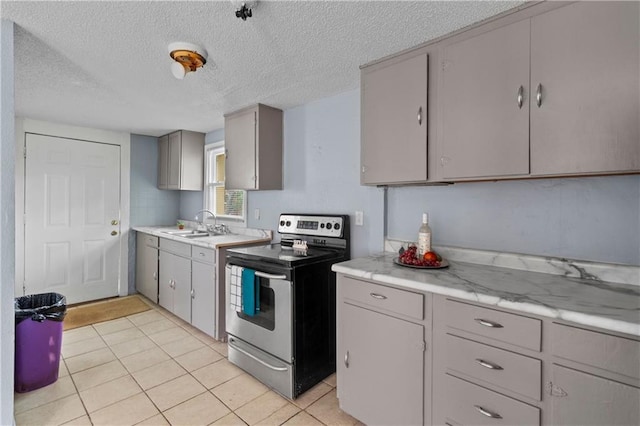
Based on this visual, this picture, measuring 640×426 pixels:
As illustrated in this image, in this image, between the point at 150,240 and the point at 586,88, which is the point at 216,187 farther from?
the point at 586,88

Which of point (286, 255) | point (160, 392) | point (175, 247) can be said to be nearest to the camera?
point (160, 392)

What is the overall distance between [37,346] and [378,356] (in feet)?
7.56

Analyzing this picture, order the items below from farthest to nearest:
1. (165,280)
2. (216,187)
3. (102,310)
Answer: (216,187) < (102,310) < (165,280)

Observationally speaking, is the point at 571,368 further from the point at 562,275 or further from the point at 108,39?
the point at 108,39

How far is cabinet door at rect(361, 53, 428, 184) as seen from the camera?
1.78 meters

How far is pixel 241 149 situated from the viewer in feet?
9.98

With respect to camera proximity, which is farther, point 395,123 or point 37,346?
point 37,346

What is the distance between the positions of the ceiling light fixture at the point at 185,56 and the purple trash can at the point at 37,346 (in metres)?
1.90

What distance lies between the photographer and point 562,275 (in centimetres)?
158

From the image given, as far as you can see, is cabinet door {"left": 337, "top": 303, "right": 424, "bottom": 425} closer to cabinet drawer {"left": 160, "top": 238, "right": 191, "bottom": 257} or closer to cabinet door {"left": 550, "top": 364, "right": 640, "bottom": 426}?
cabinet door {"left": 550, "top": 364, "right": 640, "bottom": 426}

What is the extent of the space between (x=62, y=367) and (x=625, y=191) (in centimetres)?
382

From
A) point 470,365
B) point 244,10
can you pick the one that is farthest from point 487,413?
point 244,10

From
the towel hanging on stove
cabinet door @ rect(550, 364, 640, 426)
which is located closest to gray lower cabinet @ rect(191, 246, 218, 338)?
the towel hanging on stove

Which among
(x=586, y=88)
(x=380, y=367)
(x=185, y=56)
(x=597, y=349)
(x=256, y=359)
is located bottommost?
(x=256, y=359)
